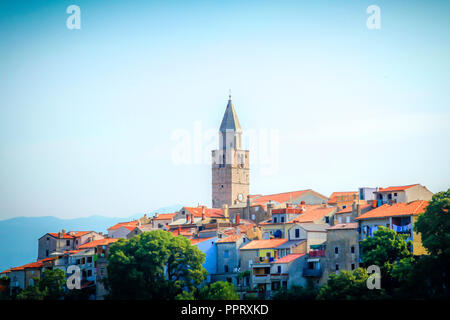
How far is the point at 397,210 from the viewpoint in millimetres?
70312

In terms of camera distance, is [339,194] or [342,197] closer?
[342,197]

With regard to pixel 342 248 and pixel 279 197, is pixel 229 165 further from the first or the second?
pixel 342 248

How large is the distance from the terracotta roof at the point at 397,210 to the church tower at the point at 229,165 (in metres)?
54.9

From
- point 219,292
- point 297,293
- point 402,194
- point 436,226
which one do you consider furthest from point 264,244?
point 436,226

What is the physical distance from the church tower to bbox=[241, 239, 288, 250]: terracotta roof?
155ft

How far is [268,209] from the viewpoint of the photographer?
9656 cm

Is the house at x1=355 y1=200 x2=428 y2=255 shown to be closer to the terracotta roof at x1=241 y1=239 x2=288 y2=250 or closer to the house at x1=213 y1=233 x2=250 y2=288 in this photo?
the terracotta roof at x1=241 y1=239 x2=288 y2=250

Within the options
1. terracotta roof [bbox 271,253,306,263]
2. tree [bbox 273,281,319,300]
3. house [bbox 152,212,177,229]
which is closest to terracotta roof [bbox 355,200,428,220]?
terracotta roof [bbox 271,253,306,263]

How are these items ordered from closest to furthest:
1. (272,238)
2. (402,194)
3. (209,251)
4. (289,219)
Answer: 1. (402,194)
2. (272,238)
3. (209,251)
4. (289,219)

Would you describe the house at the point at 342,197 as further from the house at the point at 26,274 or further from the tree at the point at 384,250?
the house at the point at 26,274

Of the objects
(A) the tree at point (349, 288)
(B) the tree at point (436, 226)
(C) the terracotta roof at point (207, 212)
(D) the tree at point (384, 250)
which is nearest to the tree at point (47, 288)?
(C) the terracotta roof at point (207, 212)

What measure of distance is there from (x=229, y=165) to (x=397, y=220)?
197 feet
